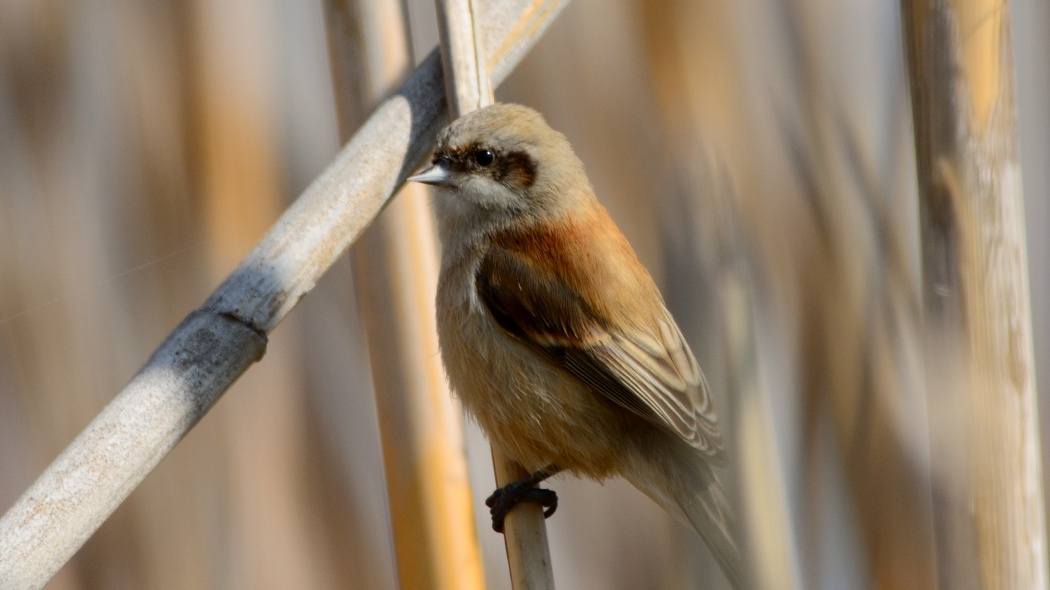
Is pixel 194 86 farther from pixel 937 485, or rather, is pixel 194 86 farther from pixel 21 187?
pixel 937 485

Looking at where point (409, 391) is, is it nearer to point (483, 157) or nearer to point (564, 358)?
point (564, 358)

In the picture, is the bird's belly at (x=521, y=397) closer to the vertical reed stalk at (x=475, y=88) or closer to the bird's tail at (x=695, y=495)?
the bird's tail at (x=695, y=495)

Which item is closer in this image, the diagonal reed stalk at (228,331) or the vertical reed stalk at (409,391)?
the diagonal reed stalk at (228,331)

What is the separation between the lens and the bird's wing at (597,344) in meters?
1.50

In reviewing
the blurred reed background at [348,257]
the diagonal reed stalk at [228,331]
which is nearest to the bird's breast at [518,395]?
the diagonal reed stalk at [228,331]

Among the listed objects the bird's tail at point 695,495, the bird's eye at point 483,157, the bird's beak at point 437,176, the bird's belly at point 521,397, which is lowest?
the bird's tail at point 695,495

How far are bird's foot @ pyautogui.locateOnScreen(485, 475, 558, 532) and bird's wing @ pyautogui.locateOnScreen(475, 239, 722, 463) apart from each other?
215 mm

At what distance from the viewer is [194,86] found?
7.06ft

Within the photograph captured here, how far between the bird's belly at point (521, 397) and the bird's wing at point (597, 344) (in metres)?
0.04

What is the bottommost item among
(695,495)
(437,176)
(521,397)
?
(695,495)

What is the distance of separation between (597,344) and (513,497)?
0.32m

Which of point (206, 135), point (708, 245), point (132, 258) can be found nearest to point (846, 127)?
point (708, 245)

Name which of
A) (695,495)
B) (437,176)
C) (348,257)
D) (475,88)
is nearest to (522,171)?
(437,176)

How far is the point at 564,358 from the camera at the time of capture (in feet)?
5.09
